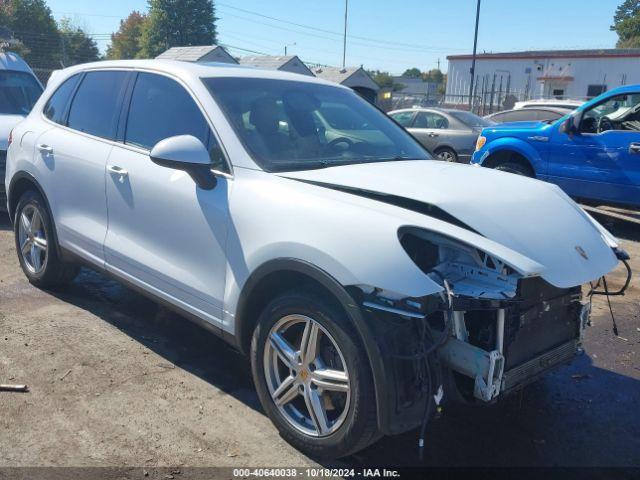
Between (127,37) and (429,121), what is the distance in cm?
8828

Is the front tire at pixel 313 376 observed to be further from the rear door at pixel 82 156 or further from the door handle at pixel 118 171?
the rear door at pixel 82 156

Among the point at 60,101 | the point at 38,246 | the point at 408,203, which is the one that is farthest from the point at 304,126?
the point at 38,246

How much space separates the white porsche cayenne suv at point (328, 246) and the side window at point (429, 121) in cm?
1054

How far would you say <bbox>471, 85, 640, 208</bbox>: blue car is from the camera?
8258mm

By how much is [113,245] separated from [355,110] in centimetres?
189

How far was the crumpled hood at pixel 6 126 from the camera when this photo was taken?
7.65m

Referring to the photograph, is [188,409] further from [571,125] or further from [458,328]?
[571,125]

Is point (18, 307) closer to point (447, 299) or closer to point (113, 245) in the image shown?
point (113, 245)

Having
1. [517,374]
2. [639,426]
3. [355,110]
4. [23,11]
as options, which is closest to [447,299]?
[517,374]

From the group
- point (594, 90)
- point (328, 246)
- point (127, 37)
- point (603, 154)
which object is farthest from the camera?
point (127, 37)

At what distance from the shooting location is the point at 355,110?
4.44 meters

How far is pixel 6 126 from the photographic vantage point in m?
7.92

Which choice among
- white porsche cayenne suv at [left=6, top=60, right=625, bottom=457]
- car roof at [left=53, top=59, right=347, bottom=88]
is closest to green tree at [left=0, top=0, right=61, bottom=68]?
car roof at [left=53, top=59, right=347, bottom=88]

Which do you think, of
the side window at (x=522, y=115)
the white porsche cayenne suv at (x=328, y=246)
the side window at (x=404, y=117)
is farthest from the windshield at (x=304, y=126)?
the side window at (x=404, y=117)
